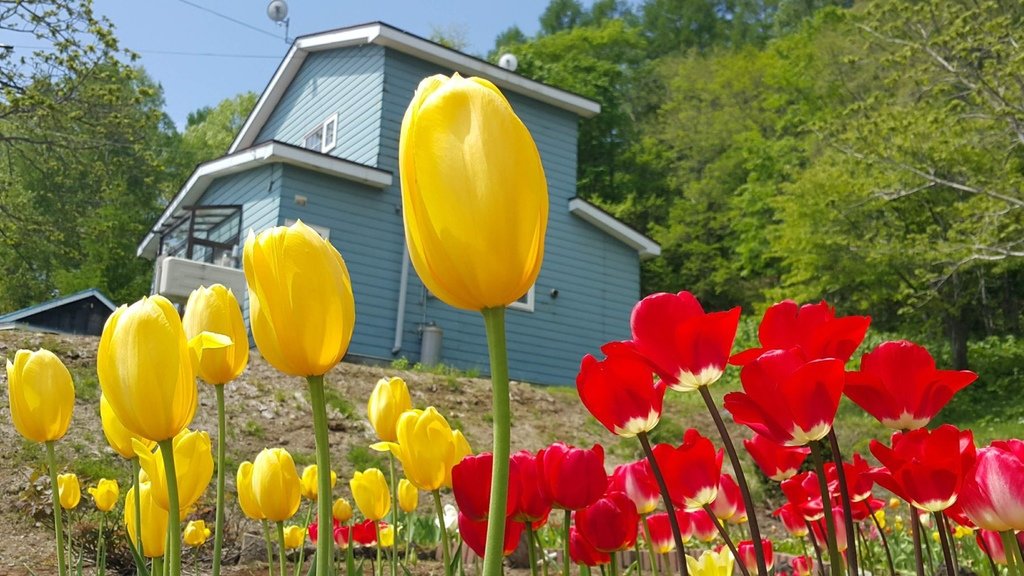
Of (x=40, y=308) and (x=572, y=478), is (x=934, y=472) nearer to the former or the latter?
(x=572, y=478)

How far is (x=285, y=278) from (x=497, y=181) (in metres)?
0.25

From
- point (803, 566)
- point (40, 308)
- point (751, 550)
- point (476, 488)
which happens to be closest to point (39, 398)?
point (476, 488)

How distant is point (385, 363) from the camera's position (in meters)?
13.6

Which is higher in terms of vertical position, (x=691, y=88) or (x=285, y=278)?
(x=691, y=88)

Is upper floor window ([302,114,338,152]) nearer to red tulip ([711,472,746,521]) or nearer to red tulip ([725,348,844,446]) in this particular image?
red tulip ([711,472,746,521])

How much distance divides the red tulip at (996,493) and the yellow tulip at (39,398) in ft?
3.96

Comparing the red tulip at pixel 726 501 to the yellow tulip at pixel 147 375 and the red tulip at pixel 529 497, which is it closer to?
the red tulip at pixel 529 497

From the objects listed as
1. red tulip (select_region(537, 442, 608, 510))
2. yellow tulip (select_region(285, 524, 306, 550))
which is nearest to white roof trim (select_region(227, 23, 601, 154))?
yellow tulip (select_region(285, 524, 306, 550))

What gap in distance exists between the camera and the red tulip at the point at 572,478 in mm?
1188

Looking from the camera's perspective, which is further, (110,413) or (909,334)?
(909,334)

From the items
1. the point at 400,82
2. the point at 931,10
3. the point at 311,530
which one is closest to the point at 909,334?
the point at 931,10

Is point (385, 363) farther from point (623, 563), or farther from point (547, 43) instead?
point (547, 43)

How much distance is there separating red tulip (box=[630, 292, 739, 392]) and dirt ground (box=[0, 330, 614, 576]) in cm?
248

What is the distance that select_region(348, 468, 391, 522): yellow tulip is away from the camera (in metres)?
1.89
